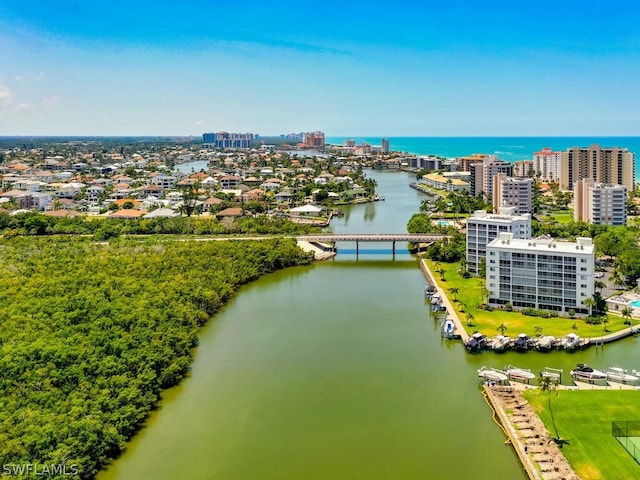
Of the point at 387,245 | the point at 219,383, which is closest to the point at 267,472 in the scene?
the point at 219,383

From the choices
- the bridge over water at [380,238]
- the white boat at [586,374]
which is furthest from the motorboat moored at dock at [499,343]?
the bridge over water at [380,238]

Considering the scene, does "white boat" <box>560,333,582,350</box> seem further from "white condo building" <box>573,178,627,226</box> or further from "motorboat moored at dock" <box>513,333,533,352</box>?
"white condo building" <box>573,178,627,226</box>

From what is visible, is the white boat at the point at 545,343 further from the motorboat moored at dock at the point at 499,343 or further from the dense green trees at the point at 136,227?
the dense green trees at the point at 136,227

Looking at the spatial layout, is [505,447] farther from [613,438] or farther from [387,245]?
[387,245]

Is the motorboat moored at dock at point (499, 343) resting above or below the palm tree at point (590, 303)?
below

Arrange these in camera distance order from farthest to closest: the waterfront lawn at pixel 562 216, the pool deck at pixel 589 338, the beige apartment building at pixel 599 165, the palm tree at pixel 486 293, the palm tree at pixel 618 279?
the beige apartment building at pixel 599 165 < the waterfront lawn at pixel 562 216 < the palm tree at pixel 618 279 < the palm tree at pixel 486 293 < the pool deck at pixel 589 338

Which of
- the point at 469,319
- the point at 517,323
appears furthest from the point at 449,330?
the point at 517,323
